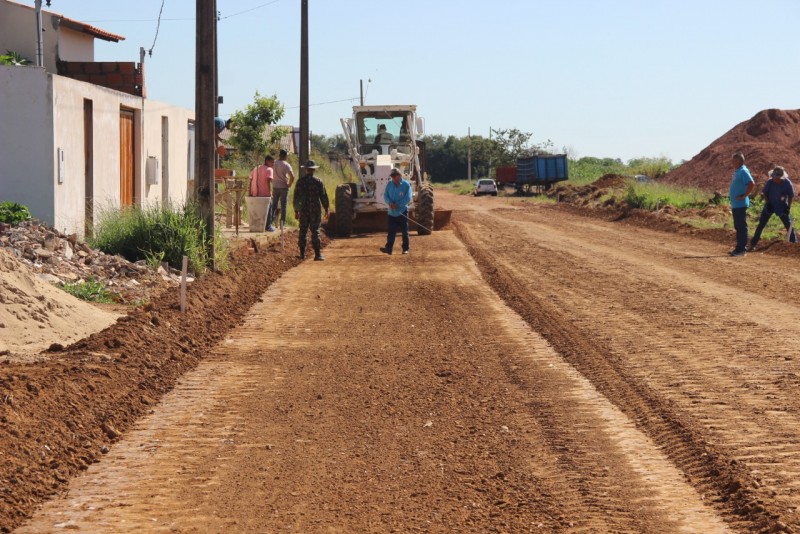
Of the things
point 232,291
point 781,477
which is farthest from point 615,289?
point 781,477

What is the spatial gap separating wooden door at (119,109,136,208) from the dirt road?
285 inches

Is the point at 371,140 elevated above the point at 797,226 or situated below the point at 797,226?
above

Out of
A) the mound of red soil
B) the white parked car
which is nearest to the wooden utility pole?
the mound of red soil

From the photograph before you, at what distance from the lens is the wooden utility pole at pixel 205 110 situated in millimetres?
16594

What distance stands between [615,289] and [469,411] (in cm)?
788

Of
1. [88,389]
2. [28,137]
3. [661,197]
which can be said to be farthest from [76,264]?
[661,197]

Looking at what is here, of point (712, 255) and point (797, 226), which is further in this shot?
point (797, 226)

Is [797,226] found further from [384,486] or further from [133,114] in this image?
[384,486]

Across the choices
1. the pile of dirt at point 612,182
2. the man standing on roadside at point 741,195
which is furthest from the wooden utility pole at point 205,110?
the pile of dirt at point 612,182

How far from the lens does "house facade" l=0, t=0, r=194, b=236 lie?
16938mm

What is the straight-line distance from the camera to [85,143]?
19047mm

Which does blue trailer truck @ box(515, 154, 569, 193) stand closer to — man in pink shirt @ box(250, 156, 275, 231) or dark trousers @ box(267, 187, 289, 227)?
dark trousers @ box(267, 187, 289, 227)

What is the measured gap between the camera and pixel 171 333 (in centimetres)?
1170

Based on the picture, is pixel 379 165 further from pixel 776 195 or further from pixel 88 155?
pixel 776 195
